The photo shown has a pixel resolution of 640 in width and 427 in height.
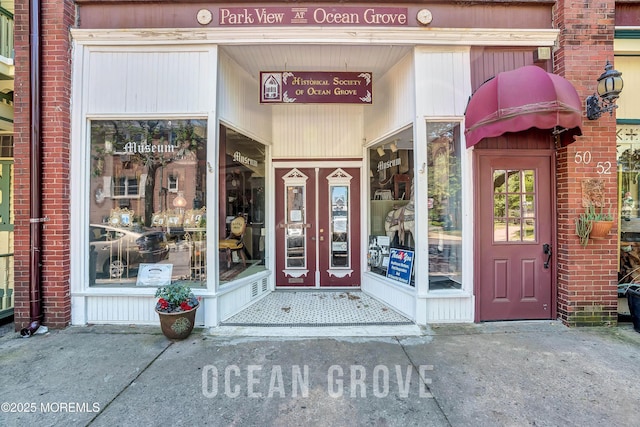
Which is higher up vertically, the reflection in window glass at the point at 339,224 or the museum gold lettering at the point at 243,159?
the museum gold lettering at the point at 243,159

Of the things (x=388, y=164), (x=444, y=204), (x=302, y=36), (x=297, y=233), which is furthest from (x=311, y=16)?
(x=297, y=233)

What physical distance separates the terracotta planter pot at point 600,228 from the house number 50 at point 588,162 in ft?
2.47

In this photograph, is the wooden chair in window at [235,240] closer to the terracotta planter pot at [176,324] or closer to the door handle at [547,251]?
the terracotta planter pot at [176,324]

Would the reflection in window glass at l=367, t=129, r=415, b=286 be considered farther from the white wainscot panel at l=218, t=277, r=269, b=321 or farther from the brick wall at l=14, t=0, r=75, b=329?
the brick wall at l=14, t=0, r=75, b=329

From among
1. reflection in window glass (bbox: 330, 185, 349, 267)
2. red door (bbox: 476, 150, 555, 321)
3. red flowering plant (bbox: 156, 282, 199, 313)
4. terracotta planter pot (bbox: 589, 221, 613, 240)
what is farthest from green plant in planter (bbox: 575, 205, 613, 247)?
red flowering plant (bbox: 156, 282, 199, 313)

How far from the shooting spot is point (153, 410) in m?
2.54

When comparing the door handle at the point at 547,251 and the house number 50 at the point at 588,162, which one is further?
the door handle at the point at 547,251

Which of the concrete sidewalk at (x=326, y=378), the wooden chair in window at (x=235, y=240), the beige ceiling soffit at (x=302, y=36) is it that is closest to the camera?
the concrete sidewalk at (x=326, y=378)

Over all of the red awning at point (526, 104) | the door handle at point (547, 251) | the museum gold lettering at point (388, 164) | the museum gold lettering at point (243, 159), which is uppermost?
the red awning at point (526, 104)

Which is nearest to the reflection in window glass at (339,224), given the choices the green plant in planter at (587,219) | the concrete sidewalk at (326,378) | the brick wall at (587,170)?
the concrete sidewalk at (326,378)

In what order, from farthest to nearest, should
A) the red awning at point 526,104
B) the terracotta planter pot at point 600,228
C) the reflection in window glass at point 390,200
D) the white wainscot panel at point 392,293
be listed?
the reflection in window glass at point 390,200, the white wainscot panel at point 392,293, the terracotta planter pot at point 600,228, the red awning at point 526,104

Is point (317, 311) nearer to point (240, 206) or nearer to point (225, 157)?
point (240, 206)

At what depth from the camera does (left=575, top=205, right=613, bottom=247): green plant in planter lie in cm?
409

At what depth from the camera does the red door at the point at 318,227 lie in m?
6.08
